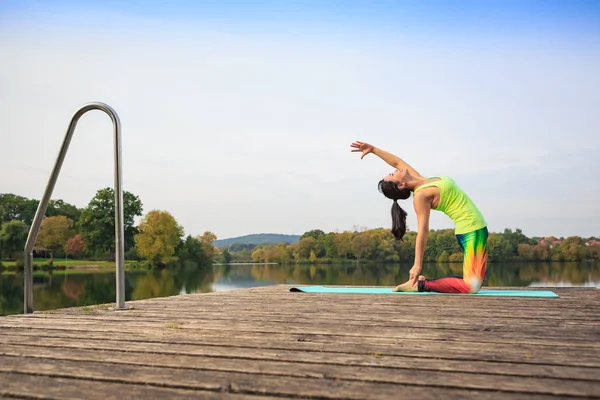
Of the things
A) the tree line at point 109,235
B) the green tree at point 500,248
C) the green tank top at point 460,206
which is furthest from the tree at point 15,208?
the green tank top at point 460,206

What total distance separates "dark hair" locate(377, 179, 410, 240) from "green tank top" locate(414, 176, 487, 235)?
0.20 metres

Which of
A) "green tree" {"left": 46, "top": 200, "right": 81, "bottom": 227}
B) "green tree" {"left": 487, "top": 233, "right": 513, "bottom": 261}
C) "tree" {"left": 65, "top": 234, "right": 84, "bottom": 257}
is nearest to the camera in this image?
"green tree" {"left": 487, "top": 233, "right": 513, "bottom": 261}

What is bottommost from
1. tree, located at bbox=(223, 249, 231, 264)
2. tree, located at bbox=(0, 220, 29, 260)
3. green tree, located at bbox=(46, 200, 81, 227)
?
tree, located at bbox=(223, 249, 231, 264)

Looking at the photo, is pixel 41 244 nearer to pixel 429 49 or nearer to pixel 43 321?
pixel 429 49

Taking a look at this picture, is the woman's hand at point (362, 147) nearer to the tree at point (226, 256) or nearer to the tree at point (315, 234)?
the tree at point (315, 234)

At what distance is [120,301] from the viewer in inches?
156

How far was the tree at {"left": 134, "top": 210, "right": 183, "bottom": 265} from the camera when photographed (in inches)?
1656

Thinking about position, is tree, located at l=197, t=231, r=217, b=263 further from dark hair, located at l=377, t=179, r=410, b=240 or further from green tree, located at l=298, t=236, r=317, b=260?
dark hair, located at l=377, t=179, r=410, b=240

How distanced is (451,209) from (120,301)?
324 centimetres

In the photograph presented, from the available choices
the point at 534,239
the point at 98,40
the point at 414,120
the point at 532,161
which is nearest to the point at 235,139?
the point at 98,40

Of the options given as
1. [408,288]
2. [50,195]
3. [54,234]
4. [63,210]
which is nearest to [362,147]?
[408,288]

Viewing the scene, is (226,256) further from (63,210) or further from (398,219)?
(398,219)

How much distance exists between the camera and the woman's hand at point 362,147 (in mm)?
5652

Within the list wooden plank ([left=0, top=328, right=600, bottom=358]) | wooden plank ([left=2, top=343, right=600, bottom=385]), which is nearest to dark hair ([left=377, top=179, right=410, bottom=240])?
wooden plank ([left=0, top=328, right=600, bottom=358])
